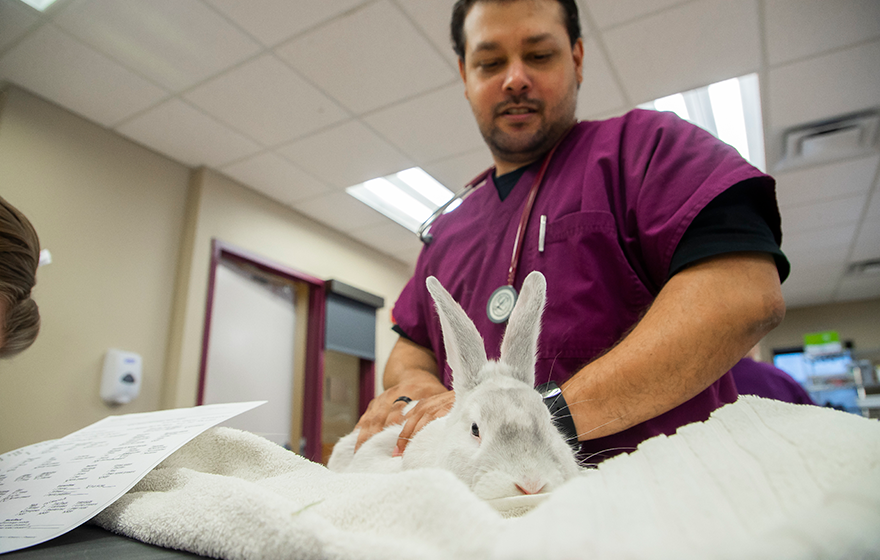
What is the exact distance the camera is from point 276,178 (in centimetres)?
320

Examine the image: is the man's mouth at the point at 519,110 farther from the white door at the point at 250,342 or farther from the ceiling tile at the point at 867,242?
the ceiling tile at the point at 867,242

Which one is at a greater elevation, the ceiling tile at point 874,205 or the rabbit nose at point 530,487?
the ceiling tile at point 874,205

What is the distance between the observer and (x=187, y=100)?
8.27 ft

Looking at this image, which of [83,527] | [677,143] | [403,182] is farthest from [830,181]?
[83,527]

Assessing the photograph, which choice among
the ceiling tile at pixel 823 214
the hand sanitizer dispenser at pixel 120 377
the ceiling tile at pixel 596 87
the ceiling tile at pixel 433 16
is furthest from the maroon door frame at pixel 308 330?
the ceiling tile at pixel 823 214

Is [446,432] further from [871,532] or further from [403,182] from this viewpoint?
[403,182]

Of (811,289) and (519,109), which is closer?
(519,109)

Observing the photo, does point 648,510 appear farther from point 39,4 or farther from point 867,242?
point 867,242

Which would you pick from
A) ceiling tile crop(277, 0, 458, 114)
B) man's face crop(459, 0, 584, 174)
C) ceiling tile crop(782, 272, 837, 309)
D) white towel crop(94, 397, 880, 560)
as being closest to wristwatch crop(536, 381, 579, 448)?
white towel crop(94, 397, 880, 560)

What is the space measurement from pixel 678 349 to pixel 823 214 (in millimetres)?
4501

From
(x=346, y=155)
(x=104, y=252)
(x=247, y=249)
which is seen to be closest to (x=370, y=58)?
(x=346, y=155)

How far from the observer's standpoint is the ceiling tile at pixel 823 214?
12.0ft

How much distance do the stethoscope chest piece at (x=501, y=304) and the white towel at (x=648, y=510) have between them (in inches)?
6.9

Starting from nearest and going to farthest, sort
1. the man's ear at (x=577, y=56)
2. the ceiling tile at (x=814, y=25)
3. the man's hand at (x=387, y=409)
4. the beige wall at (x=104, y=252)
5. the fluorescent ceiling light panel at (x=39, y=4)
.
A: the man's hand at (x=387, y=409) < the man's ear at (x=577, y=56) < the fluorescent ceiling light panel at (x=39, y=4) < the ceiling tile at (x=814, y=25) < the beige wall at (x=104, y=252)
